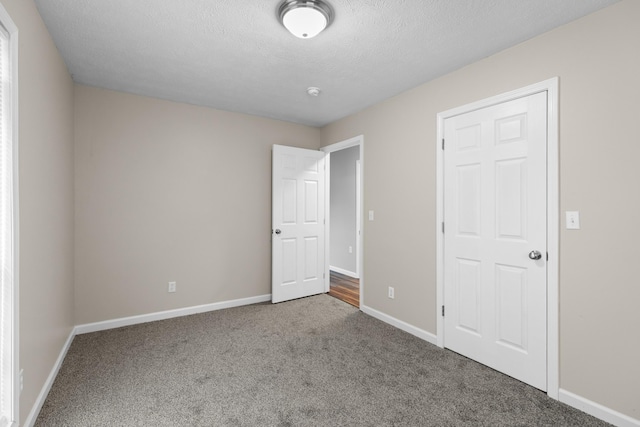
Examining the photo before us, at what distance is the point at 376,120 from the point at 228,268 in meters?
2.51

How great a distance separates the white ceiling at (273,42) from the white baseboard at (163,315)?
236 centimetres

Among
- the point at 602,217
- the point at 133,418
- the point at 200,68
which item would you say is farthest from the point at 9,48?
the point at 602,217

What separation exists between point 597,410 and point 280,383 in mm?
1966

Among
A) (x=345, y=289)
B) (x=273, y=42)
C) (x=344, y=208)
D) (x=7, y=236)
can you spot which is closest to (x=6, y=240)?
(x=7, y=236)

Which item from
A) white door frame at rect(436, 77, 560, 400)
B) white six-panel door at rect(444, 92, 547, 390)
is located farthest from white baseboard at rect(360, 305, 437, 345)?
white door frame at rect(436, 77, 560, 400)

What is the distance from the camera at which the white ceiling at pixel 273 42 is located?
1.83m

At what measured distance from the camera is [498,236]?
7.73 feet

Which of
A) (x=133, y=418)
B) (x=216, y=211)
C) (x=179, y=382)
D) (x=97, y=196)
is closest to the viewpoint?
(x=133, y=418)

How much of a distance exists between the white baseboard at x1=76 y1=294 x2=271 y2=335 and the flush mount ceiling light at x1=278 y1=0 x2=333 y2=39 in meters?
3.07

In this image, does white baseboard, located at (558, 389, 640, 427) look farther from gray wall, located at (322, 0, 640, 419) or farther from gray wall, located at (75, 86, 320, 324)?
gray wall, located at (75, 86, 320, 324)

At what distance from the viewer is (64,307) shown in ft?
8.39

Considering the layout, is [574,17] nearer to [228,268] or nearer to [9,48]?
[9,48]

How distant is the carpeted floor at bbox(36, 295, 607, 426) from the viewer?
1.81m

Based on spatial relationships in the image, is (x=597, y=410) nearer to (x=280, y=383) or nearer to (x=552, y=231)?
(x=552, y=231)
